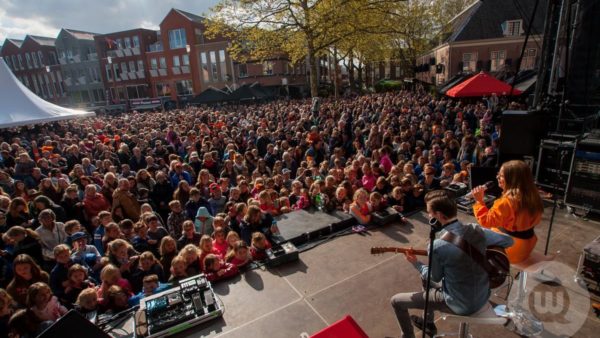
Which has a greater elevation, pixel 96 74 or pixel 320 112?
pixel 96 74

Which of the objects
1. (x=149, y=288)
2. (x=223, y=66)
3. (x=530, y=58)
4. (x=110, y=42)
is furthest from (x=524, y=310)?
(x=110, y=42)

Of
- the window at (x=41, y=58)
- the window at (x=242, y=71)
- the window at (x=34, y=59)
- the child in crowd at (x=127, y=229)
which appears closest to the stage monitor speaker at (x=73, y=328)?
the child in crowd at (x=127, y=229)

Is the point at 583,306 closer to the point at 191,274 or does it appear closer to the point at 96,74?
the point at 191,274

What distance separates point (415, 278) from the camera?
4.01m

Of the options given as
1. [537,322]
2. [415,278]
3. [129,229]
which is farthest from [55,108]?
[537,322]

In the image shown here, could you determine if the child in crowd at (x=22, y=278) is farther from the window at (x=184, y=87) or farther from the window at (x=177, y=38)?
the window at (x=177, y=38)

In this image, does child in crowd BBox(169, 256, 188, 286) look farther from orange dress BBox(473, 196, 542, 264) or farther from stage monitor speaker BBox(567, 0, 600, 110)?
stage monitor speaker BBox(567, 0, 600, 110)

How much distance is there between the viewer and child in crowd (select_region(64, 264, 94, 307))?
3.85 m

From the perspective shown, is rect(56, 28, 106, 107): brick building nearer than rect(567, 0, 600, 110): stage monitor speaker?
No

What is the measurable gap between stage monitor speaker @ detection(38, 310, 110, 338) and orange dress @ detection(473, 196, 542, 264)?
3.49m

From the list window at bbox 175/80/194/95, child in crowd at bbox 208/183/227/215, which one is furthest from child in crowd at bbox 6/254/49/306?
window at bbox 175/80/194/95

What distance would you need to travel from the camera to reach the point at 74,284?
3.87 metres

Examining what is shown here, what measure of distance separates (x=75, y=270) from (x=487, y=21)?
38.2 meters

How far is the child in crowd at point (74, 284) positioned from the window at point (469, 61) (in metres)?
36.2
